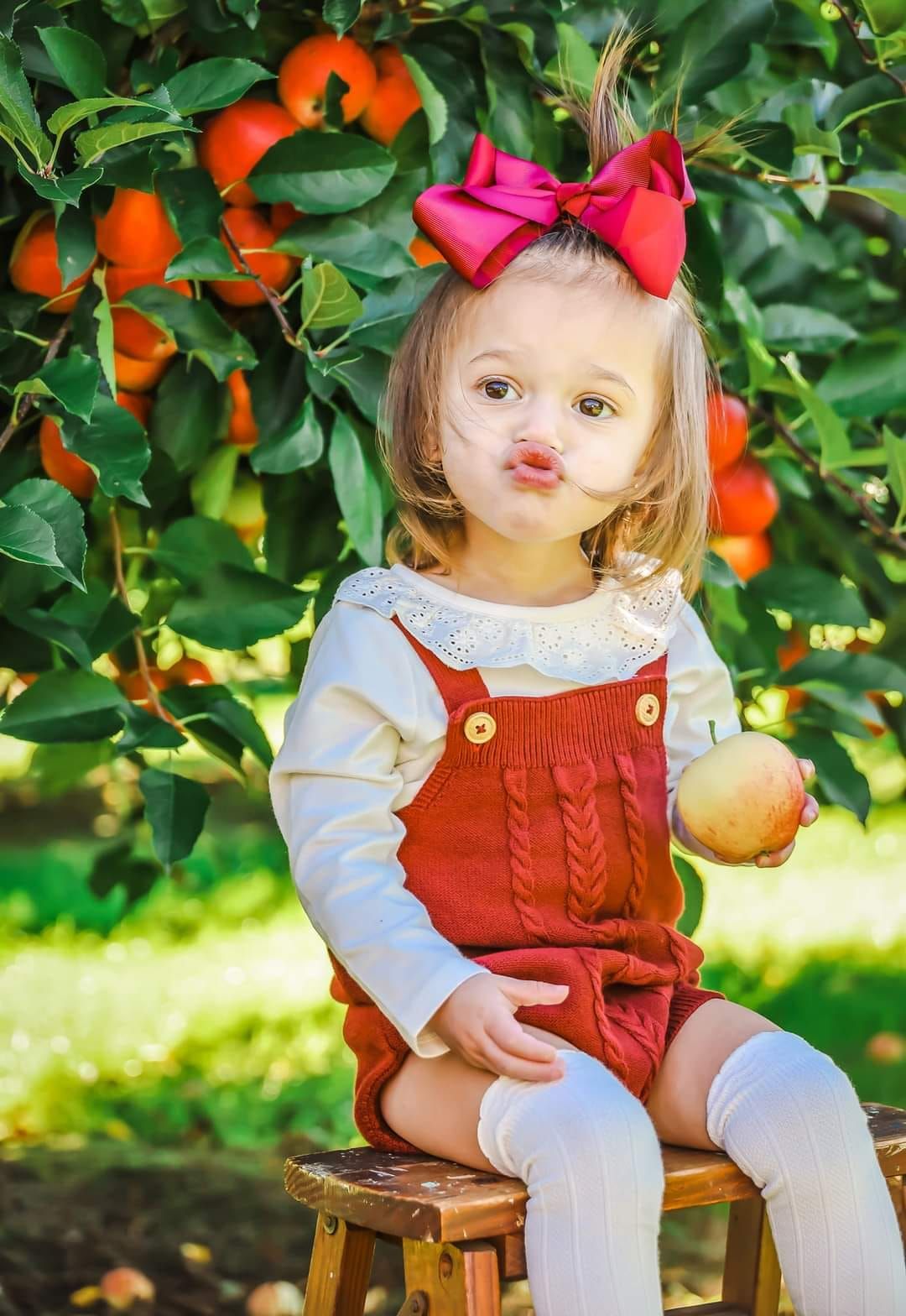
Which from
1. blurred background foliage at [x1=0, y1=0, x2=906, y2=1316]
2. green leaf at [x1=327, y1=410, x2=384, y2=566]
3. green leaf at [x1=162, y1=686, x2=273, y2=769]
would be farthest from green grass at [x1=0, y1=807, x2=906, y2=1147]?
green leaf at [x1=327, y1=410, x2=384, y2=566]

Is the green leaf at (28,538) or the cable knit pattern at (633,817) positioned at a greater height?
the green leaf at (28,538)

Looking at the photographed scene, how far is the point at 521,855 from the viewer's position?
4.12 ft

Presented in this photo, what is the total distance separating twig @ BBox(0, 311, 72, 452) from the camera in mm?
1309

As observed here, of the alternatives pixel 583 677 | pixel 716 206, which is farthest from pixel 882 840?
pixel 583 677

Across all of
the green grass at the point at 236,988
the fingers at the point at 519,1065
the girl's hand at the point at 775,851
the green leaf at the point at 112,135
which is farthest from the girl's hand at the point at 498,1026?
the green grass at the point at 236,988

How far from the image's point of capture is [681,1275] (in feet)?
6.82

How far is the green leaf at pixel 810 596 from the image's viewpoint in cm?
166

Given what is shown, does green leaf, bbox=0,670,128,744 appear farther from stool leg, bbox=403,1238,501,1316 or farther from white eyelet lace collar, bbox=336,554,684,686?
stool leg, bbox=403,1238,501,1316

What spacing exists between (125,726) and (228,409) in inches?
12.8

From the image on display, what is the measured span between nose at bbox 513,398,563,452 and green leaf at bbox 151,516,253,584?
349 millimetres

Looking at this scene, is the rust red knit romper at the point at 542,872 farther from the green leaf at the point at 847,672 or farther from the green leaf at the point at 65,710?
the green leaf at the point at 847,672

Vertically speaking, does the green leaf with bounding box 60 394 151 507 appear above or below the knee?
above

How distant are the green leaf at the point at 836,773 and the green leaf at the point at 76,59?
2.89 feet

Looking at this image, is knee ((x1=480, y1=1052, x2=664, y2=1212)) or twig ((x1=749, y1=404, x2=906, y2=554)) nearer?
knee ((x1=480, y1=1052, x2=664, y2=1212))
